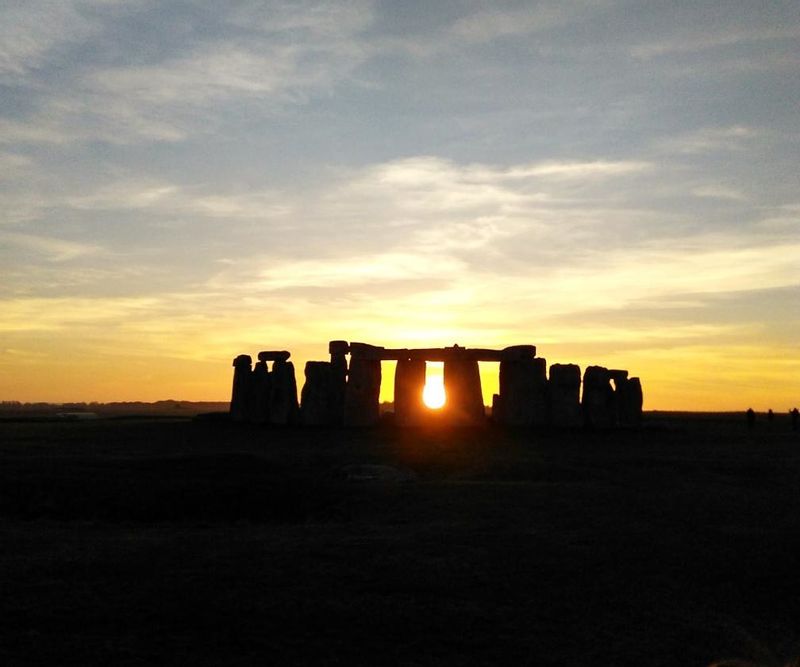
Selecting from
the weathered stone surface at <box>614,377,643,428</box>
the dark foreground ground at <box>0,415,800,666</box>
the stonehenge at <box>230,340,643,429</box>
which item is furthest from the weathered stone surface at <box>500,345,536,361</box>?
the dark foreground ground at <box>0,415,800,666</box>

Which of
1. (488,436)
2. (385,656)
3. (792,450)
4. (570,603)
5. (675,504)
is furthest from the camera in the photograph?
(488,436)

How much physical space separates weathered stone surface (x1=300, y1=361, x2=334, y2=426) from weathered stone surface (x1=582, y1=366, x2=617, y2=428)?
7728 millimetres

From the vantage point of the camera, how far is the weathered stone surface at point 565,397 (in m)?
29.6

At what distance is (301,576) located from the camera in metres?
9.35

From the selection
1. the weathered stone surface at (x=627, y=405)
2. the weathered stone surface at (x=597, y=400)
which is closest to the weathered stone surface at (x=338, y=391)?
the weathered stone surface at (x=597, y=400)

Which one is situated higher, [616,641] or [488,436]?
[488,436]

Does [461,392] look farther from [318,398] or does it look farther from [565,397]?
[318,398]

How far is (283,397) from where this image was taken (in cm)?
3162

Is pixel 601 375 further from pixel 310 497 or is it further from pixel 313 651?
pixel 313 651

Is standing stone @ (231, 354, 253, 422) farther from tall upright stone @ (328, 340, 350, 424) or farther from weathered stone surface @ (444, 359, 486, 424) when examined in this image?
weathered stone surface @ (444, 359, 486, 424)

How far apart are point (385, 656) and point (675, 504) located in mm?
8144

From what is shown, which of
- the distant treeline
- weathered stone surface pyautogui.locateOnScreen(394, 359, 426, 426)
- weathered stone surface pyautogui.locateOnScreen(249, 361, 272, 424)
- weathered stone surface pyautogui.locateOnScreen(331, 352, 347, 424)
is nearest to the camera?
weathered stone surface pyautogui.locateOnScreen(394, 359, 426, 426)

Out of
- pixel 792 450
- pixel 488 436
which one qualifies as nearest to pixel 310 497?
pixel 488 436

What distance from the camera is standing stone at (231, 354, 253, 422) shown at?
3312cm
